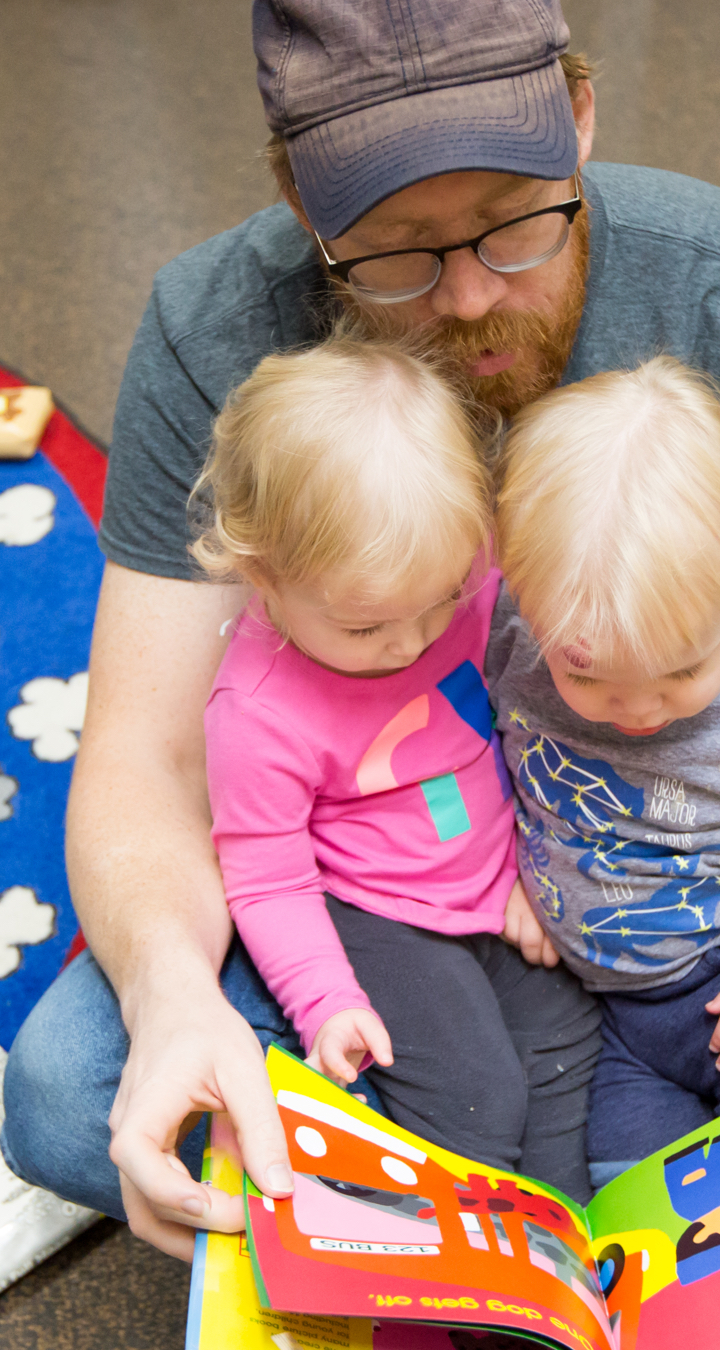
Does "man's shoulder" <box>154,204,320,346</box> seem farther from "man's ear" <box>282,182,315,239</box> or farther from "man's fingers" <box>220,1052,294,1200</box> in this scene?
"man's fingers" <box>220,1052,294,1200</box>

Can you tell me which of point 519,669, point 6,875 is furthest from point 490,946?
point 6,875

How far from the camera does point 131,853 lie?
1009 millimetres

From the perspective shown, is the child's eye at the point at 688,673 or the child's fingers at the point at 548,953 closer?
the child's eye at the point at 688,673

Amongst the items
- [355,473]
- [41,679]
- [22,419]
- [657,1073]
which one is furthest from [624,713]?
[22,419]

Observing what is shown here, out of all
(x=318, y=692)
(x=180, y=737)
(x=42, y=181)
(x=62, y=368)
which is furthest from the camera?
(x=42, y=181)

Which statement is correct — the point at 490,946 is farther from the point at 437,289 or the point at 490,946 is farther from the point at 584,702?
the point at 437,289

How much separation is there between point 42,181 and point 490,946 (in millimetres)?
2535

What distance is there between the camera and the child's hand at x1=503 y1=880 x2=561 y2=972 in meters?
1.02

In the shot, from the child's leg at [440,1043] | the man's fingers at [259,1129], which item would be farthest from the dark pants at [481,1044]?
the man's fingers at [259,1129]

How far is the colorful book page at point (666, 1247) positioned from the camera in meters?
0.73

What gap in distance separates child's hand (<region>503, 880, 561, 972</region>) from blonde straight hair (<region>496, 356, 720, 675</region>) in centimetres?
31

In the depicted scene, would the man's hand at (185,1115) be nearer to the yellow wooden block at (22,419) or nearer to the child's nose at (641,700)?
the child's nose at (641,700)

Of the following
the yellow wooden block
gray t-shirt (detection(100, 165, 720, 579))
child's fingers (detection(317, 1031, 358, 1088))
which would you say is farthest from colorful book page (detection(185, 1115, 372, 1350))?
the yellow wooden block

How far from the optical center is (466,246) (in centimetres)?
88
